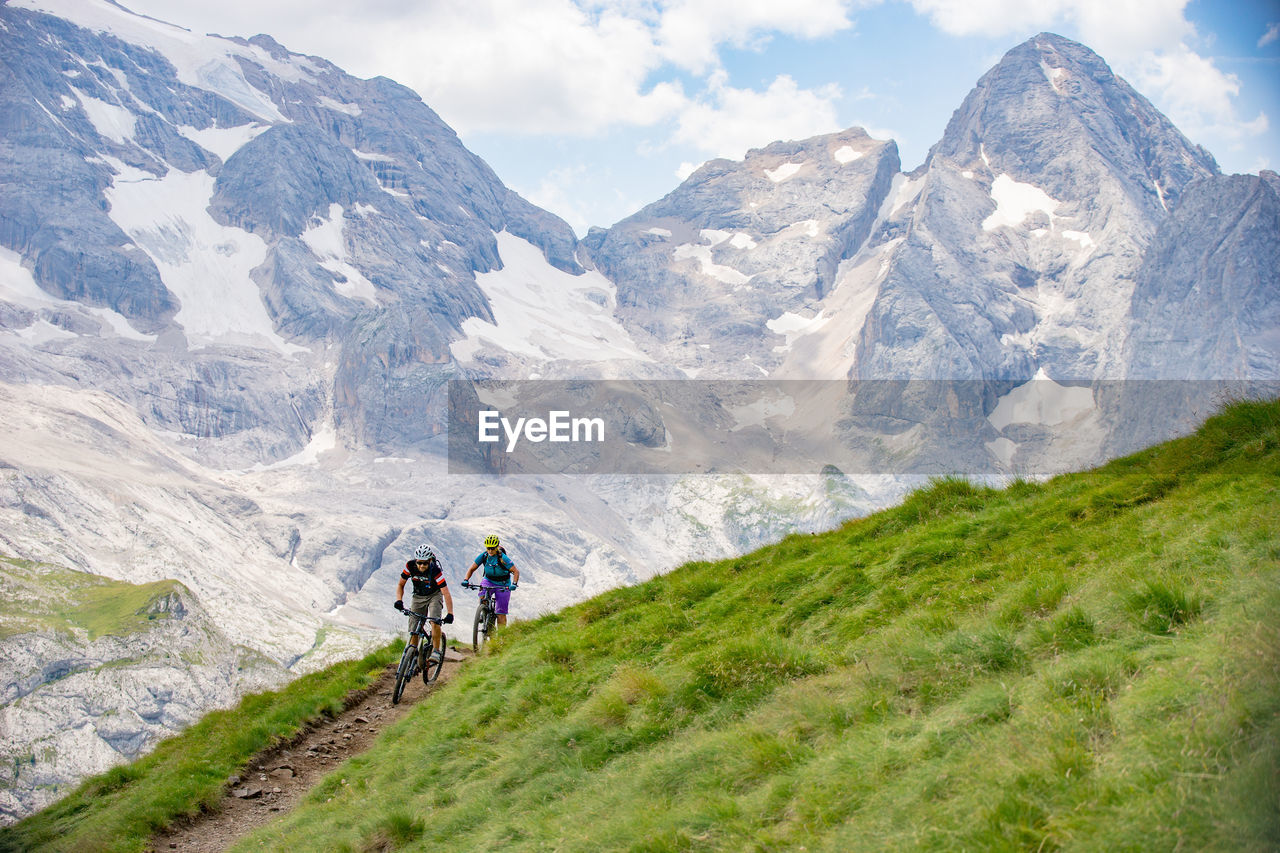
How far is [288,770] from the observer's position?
52.0 feet

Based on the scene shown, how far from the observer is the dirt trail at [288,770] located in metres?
13.6

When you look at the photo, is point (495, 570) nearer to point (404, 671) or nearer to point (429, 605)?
point (429, 605)

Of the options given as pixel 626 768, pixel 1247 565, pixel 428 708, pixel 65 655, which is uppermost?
pixel 1247 565

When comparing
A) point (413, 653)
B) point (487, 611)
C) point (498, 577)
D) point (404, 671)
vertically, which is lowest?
point (404, 671)

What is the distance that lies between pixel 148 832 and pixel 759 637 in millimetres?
11367

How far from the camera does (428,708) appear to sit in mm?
Answer: 15484

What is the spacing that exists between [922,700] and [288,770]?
44.7 feet

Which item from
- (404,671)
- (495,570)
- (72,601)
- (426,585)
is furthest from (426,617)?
(72,601)

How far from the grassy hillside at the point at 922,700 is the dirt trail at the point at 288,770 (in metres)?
1.64

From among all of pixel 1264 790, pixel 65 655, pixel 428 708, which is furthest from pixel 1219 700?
pixel 65 655

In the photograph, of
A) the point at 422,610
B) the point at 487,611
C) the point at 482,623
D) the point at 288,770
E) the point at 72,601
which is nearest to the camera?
the point at 288,770

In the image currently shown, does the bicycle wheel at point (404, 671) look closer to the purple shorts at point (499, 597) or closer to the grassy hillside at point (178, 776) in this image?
the grassy hillside at point (178, 776)

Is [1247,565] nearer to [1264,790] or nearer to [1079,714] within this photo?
[1079,714]

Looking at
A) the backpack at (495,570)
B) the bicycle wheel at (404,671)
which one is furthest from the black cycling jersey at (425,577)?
the backpack at (495,570)
